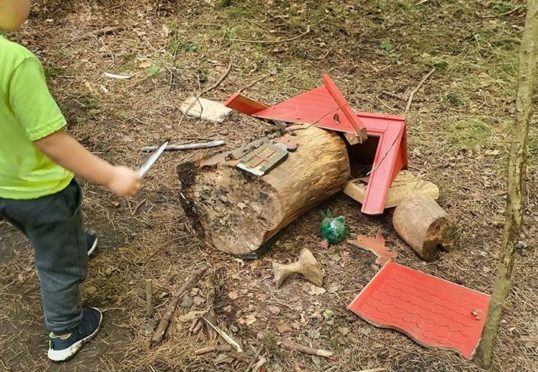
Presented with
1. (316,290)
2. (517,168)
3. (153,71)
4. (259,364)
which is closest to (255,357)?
(259,364)

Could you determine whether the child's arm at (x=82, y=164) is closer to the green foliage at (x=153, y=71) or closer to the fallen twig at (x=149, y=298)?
the fallen twig at (x=149, y=298)

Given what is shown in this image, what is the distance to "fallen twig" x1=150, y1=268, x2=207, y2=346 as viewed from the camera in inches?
102

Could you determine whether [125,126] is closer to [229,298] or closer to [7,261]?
[7,261]

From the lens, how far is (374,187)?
10.0 ft

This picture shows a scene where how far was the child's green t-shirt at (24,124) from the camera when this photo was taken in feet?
5.83

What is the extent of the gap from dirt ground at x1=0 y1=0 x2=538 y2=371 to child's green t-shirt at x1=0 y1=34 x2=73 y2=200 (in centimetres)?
90

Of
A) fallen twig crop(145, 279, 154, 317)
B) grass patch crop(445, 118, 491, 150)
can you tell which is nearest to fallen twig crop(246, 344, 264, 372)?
fallen twig crop(145, 279, 154, 317)

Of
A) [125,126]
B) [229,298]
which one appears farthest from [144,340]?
[125,126]

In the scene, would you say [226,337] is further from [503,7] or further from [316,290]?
[503,7]

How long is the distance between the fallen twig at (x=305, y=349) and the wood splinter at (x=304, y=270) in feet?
1.13

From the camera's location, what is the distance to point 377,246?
305cm

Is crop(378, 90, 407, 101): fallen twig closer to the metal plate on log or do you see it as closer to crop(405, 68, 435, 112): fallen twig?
crop(405, 68, 435, 112): fallen twig

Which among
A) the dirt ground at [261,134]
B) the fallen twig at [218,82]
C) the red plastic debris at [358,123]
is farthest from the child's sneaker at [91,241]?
the fallen twig at [218,82]

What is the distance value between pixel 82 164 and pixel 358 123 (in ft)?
5.35
